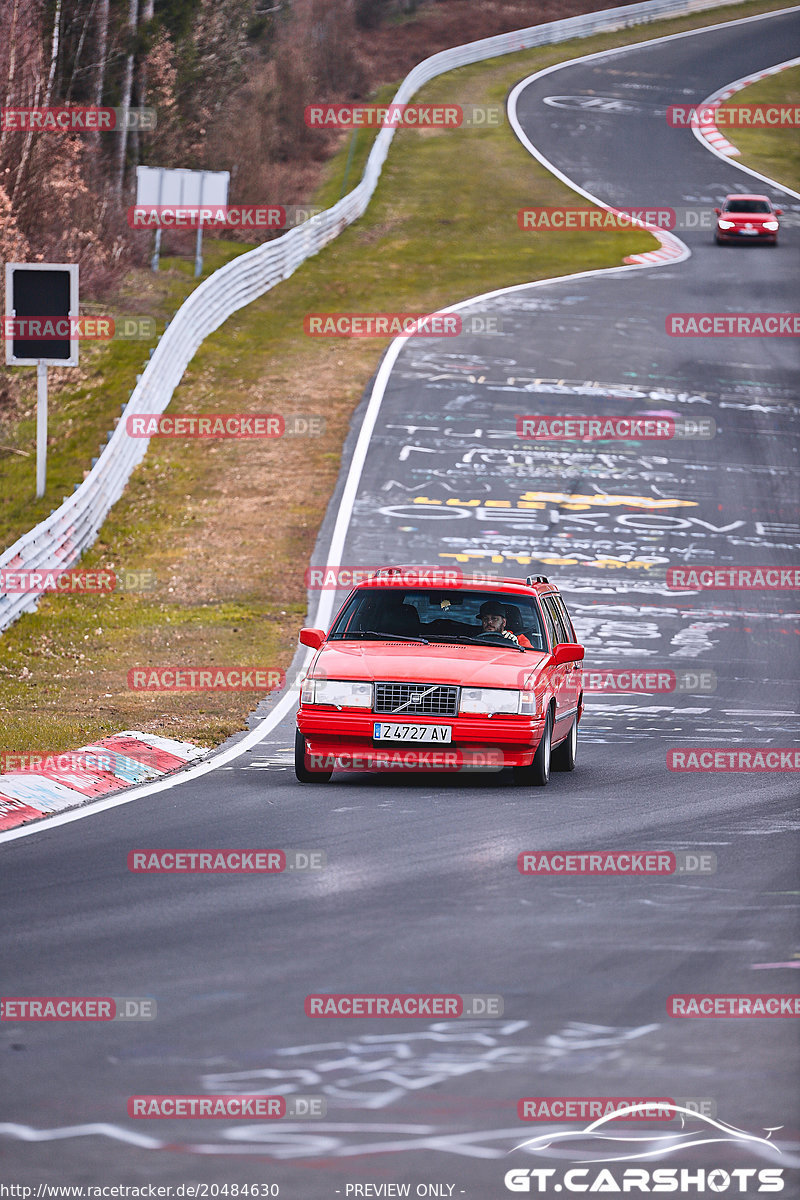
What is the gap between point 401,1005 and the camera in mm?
6301

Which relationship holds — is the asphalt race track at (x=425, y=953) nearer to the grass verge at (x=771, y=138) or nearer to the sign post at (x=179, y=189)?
the sign post at (x=179, y=189)

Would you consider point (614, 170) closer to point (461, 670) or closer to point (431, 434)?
point (431, 434)

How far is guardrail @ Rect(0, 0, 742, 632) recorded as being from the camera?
68.0ft

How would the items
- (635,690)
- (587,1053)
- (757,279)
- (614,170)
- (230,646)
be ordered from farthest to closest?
(614,170)
(757,279)
(230,646)
(635,690)
(587,1053)

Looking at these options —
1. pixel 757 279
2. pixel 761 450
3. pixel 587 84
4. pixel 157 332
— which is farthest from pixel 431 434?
pixel 587 84

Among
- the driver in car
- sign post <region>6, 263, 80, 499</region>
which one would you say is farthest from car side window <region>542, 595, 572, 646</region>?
sign post <region>6, 263, 80, 499</region>

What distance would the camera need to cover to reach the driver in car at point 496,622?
41.2 ft

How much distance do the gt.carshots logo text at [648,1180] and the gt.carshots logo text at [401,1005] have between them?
133 centimetres

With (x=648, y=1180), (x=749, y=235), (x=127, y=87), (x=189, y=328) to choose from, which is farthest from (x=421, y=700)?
(x=749, y=235)

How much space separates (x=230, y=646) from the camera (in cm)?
1880

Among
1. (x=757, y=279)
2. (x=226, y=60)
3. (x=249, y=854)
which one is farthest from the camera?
(x=226, y=60)

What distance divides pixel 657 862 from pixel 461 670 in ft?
10.0

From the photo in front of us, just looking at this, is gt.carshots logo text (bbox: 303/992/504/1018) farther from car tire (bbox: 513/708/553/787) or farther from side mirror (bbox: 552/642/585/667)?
side mirror (bbox: 552/642/585/667)

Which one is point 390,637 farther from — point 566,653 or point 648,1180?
point 648,1180
